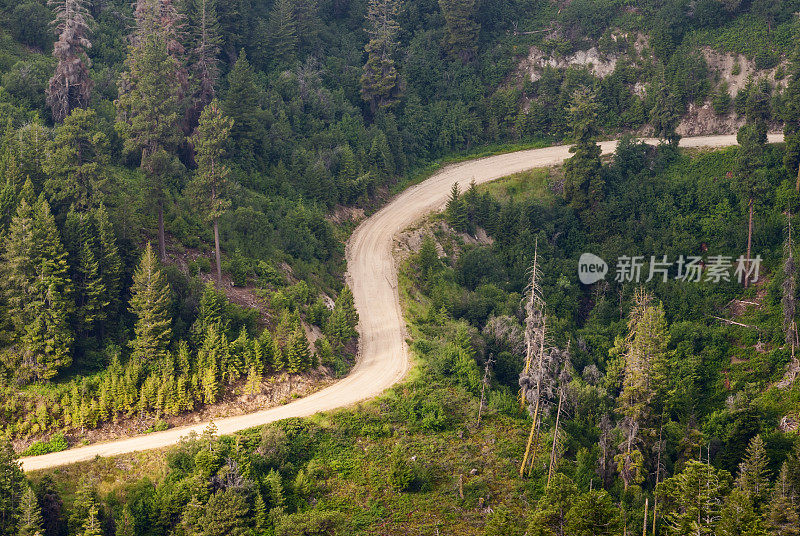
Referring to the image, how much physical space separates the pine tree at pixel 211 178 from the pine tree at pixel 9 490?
78.6 ft

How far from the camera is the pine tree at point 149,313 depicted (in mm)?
63594

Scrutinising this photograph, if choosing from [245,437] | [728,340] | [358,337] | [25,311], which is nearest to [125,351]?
[25,311]

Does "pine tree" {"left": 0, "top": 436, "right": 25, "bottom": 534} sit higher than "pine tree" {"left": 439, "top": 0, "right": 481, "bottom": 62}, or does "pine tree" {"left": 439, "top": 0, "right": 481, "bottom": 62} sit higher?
"pine tree" {"left": 439, "top": 0, "right": 481, "bottom": 62}

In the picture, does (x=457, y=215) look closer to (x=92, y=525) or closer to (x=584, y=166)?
(x=584, y=166)

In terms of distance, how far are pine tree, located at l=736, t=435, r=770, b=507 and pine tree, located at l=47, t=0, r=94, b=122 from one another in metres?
60.3

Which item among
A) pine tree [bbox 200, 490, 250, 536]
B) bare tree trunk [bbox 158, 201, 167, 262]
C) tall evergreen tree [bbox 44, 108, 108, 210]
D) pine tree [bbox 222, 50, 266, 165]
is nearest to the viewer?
pine tree [bbox 200, 490, 250, 536]

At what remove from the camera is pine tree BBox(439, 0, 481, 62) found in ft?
369

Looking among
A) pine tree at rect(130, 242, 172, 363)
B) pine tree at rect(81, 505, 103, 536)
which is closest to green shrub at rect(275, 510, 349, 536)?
pine tree at rect(81, 505, 103, 536)

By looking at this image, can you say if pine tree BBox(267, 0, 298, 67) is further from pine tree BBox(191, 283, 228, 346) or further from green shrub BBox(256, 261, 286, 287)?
pine tree BBox(191, 283, 228, 346)

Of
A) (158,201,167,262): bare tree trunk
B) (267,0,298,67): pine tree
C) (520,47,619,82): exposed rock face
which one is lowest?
(158,201,167,262): bare tree trunk

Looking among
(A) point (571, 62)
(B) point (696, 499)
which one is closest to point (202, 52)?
(A) point (571, 62)

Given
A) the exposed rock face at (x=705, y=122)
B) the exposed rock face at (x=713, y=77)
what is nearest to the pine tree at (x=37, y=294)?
the exposed rock face at (x=713, y=77)

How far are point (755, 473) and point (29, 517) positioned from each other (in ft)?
147

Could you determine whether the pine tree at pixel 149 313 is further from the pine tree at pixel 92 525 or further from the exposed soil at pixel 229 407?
the pine tree at pixel 92 525
